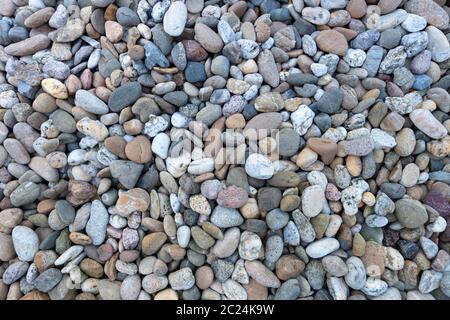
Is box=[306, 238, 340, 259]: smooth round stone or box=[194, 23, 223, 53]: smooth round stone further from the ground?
box=[194, 23, 223, 53]: smooth round stone

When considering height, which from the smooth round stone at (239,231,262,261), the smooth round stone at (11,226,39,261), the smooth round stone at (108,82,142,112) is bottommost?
the smooth round stone at (11,226,39,261)

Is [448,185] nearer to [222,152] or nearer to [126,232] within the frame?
[222,152]

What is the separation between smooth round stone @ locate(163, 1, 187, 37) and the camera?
3.10ft

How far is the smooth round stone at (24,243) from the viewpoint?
0.89m

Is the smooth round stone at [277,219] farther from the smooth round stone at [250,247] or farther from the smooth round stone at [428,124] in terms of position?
the smooth round stone at [428,124]

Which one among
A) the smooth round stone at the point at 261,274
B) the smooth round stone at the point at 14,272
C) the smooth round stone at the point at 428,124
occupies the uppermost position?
the smooth round stone at the point at 428,124

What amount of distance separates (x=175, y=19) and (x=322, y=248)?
654 millimetres

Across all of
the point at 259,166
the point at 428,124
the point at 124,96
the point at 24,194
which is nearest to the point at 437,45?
the point at 428,124

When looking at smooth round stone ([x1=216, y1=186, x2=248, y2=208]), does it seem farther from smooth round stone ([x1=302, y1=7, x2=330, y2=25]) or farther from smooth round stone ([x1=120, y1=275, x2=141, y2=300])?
smooth round stone ([x1=302, y1=7, x2=330, y2=25])

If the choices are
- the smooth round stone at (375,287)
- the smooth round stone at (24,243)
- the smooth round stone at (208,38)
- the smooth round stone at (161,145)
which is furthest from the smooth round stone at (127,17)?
the smooth round stone at (375,287)

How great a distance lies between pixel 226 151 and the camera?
894 millimetres

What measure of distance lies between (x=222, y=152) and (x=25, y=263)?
0.53 m

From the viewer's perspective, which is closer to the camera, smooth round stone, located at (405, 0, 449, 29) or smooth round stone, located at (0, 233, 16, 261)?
smooth round stone, located at (0, 233, 16, 261)

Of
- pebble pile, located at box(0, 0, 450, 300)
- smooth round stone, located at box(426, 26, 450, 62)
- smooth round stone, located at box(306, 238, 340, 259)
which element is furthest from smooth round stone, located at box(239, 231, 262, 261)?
smooth round stone, located at box(426, 26, 450, 62)
